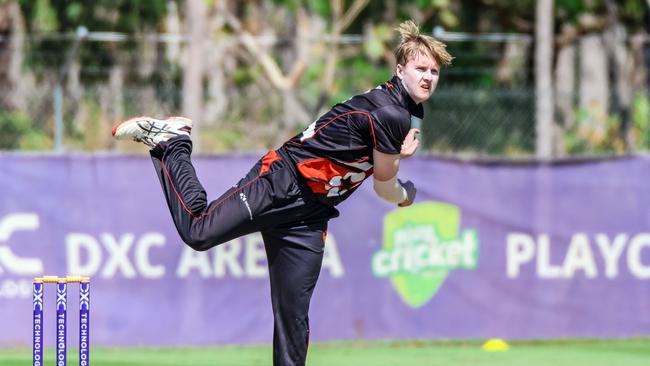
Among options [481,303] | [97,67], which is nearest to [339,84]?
[97,67]

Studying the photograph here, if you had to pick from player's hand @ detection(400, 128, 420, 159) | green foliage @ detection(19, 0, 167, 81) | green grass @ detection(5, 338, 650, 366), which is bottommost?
green grass @ detection(5, 338, 650, 366)

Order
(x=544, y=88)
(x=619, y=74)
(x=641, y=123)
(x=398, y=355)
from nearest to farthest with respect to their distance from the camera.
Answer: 1. (x=398, y=355)
2. (x=544, y=88)
3. (x=641, y=123)
4. (x=619, y=74)

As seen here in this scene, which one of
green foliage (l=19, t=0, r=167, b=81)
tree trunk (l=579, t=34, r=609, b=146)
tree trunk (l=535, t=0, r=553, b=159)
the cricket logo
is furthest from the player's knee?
green foliage (l=19, t=0, r=167, b=81)

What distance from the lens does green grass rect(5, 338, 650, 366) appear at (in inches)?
400

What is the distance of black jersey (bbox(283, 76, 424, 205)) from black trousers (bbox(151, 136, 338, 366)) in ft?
0.41

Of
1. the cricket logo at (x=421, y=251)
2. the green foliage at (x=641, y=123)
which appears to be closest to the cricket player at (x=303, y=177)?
the cricket logo at (x=421, y=251)

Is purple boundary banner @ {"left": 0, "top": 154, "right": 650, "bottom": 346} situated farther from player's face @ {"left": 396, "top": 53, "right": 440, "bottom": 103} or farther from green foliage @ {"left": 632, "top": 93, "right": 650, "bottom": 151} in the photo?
player's face @ {"left": 396, "top": 53, "right": 440, "bottom": 103}

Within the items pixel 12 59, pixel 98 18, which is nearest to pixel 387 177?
pixel 98 18

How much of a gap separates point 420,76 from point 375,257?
460 cm

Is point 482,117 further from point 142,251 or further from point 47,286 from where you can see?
point 47,286

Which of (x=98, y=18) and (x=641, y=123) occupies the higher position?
(x=98, y=18)

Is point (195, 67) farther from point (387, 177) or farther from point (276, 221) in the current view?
point (387, 177)

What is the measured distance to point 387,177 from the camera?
709 cm

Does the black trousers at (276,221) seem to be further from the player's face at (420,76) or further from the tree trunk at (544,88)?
the tree trunk at (544,88)
